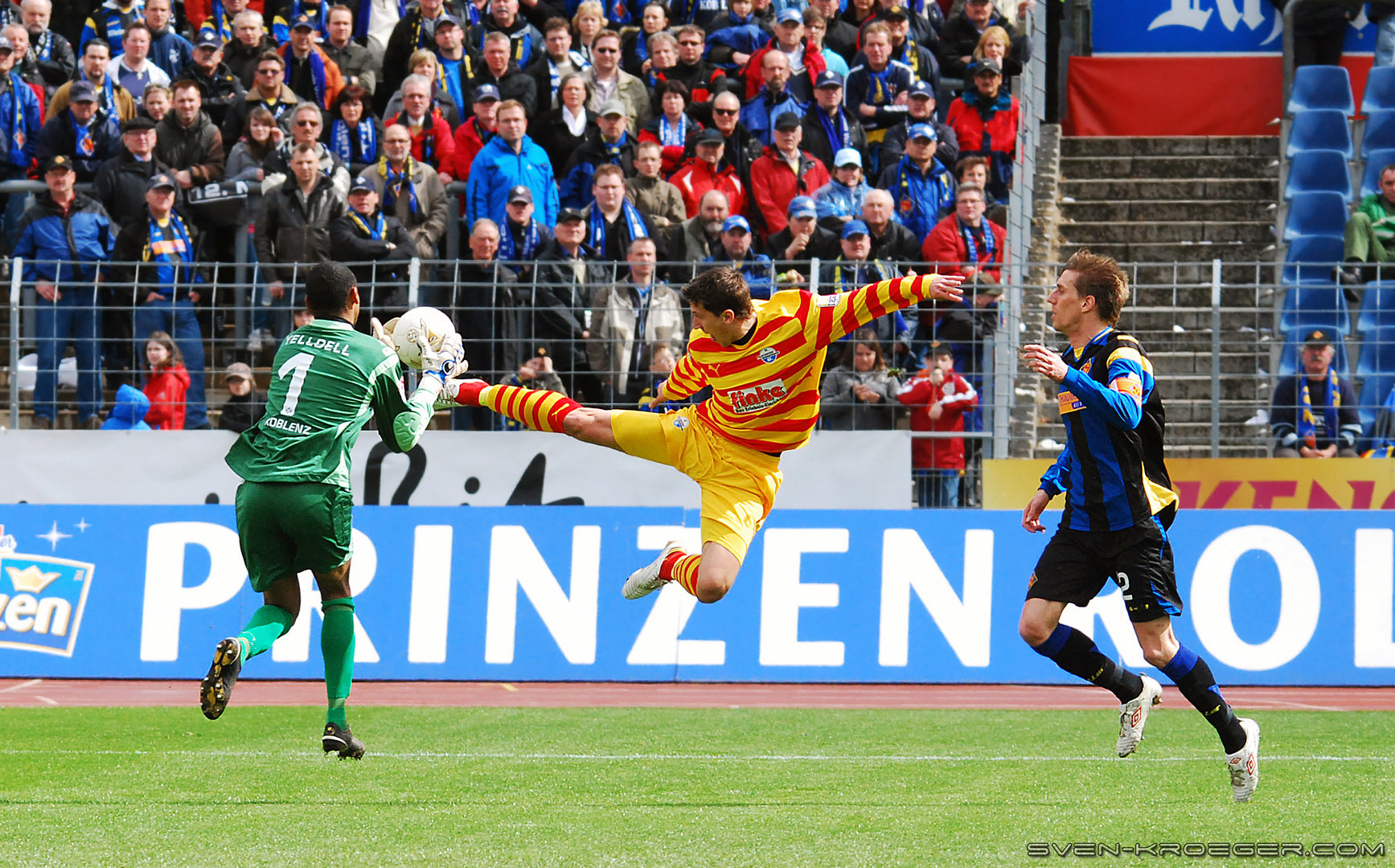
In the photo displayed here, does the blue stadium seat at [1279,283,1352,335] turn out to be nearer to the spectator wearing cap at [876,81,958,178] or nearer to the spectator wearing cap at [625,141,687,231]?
the spectator wearing cap at [876,81,958,178]

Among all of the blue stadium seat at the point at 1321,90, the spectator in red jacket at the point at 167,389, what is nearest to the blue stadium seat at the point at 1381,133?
the blue stadium seat at the point at 1321,90

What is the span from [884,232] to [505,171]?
356cm

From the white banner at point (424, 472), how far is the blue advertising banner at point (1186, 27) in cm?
889

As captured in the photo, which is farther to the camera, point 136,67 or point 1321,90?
point 1321,90

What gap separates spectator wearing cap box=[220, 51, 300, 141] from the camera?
50.7ft

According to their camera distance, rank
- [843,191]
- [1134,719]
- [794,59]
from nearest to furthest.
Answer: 1. [1134,719]
2. [843,191]
3. [794,59]

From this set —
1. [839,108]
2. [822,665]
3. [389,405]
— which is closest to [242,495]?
[389,405]

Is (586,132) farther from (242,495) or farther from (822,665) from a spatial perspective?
(242,495)

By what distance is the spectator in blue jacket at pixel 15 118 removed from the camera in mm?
15320

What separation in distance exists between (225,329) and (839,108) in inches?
251

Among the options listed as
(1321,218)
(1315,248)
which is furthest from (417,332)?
(1321,218)

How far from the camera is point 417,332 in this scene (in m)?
7.57

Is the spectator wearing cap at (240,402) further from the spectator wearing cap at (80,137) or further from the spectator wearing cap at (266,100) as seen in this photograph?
the spectator wearing cap at (80,137)

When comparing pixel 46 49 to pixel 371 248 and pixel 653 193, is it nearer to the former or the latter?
pixel 371 248
